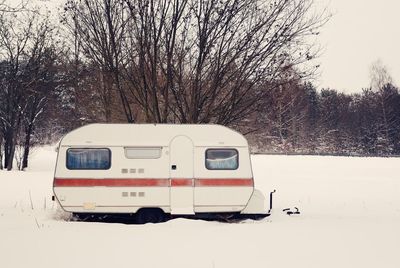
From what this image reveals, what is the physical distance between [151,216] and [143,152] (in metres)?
1.74

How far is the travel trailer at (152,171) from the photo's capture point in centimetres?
1166

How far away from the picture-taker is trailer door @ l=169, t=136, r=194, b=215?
11.8m

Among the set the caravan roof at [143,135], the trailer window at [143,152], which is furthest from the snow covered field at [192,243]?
the caravan roof at [143,135]

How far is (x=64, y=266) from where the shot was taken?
22.5ft

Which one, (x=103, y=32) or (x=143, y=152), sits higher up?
(x=103, y=32)

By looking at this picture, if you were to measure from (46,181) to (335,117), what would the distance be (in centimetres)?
5128

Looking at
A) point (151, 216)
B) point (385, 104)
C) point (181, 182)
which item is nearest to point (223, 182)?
Result: point (181, 182)

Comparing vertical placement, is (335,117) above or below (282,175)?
above

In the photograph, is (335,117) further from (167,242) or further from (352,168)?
(167,242)

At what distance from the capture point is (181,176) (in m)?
11.8

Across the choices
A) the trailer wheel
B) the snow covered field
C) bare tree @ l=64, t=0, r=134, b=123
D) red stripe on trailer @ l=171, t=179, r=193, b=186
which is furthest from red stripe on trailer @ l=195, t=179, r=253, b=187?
bare tree @ l=64, t=0, r=134, b=123

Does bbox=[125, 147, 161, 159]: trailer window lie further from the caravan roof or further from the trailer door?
the trailer door

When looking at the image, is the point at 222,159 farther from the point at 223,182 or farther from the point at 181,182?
the point at 181,182

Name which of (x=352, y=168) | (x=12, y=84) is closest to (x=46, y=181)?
(x=12, y=84)
